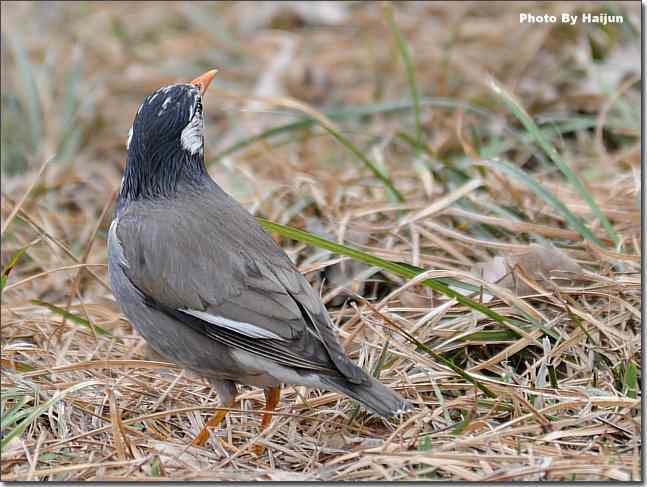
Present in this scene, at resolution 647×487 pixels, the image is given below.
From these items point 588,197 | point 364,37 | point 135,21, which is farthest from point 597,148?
point 135,21

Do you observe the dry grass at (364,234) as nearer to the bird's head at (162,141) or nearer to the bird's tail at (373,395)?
the bird's tail at (373,395)

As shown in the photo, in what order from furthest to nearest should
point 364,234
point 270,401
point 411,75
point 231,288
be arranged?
point 411,75
point 364,234
point 270,401
point 231,288

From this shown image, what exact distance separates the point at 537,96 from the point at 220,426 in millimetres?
3598


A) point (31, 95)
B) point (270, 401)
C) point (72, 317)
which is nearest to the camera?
point (270, 401)

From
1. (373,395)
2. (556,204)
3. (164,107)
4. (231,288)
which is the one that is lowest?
(373,395)

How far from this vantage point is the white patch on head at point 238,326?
330 centimetres

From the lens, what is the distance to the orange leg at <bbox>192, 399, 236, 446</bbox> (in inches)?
135

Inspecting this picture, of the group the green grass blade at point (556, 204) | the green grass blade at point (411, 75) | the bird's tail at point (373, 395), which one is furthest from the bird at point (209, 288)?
the green grass blade at point (411, 75)

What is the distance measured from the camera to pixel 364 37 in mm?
7629

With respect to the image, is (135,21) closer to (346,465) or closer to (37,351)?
(37,351)

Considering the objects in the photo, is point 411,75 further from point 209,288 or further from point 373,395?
point 373,395

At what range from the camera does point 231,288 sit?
11.2 ft

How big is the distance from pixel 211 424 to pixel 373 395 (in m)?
0.67

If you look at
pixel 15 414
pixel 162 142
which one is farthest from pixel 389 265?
pixel 15 414
